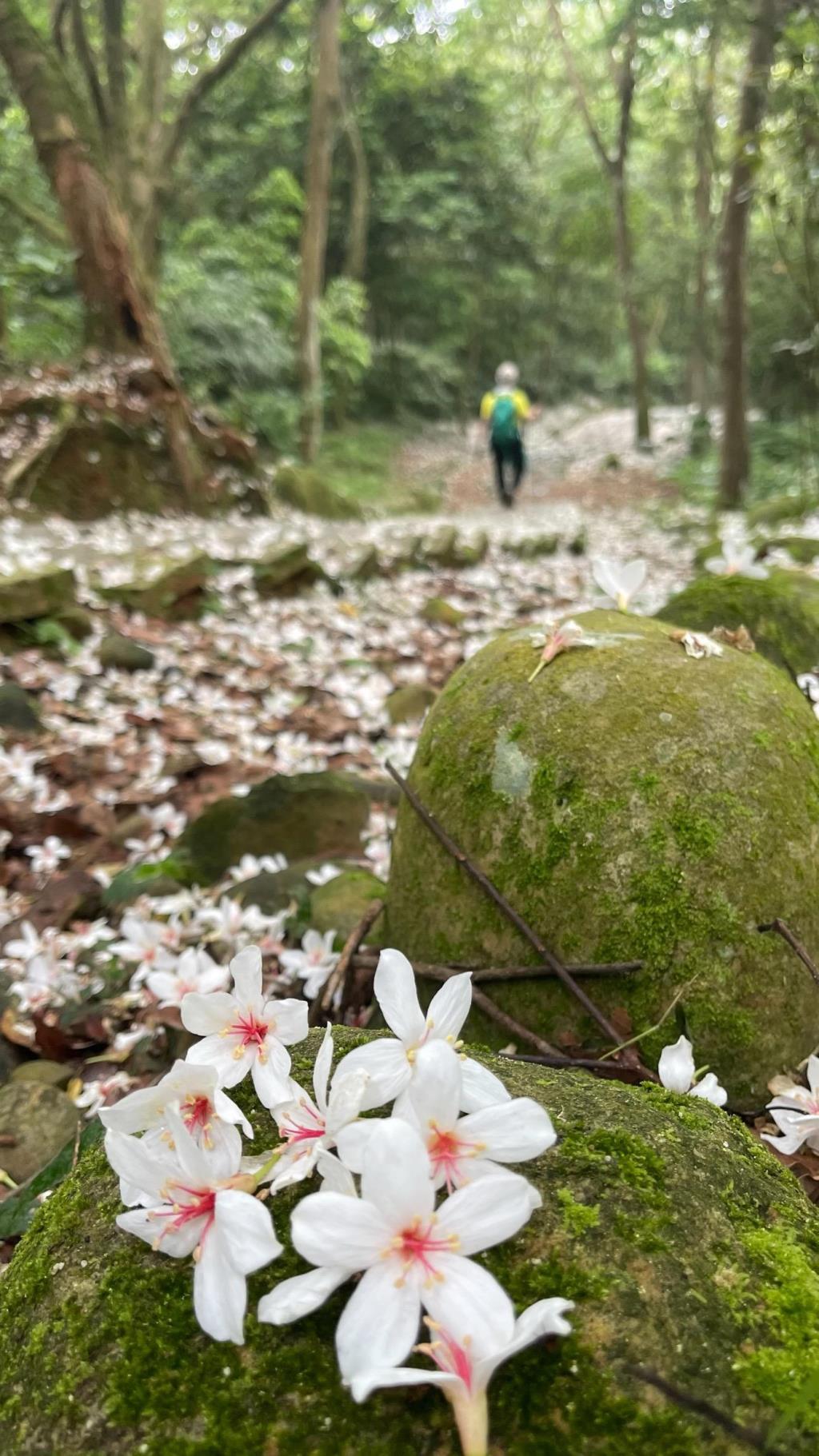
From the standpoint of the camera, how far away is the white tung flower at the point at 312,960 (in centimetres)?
220

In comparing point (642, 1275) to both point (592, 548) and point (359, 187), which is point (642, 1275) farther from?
point (359, 187)

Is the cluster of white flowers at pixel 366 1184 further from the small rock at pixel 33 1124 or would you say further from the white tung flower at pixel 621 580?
the white tung flower at pixel 621 580

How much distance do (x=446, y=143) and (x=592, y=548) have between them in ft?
51.3

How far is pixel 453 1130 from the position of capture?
818mm

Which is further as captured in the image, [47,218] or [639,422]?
[639,422]

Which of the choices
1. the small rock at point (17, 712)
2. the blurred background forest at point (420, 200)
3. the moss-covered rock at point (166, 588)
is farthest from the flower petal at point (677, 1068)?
the moss-covered rock at point (166, 588)

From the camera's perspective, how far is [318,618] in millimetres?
6766

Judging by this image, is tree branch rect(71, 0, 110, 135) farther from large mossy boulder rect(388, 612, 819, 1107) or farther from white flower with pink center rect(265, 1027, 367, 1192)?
white flower with pink center rect(265, 1027, 367, 1192)

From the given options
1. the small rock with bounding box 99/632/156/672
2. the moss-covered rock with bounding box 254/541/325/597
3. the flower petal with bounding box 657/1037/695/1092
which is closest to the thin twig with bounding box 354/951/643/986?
the flower petal with bounding box 657/1037/695/1092

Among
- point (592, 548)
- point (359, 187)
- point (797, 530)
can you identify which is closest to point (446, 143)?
point (359, 187)

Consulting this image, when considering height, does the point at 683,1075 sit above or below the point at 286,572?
above

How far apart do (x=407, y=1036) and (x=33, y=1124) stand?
1481 mm

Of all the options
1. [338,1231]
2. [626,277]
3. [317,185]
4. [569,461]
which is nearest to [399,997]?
[338,1231]

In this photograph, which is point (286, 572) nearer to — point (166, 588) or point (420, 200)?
point (166, 588)
